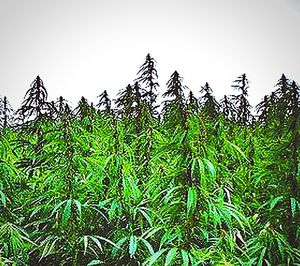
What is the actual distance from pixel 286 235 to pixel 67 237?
0.86 meters

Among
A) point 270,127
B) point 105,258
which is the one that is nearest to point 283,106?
point 270,127

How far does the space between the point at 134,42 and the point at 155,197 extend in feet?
8.06

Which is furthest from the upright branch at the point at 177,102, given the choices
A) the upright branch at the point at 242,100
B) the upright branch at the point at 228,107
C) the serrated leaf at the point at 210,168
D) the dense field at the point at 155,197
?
the upright branch at the point at 242,100

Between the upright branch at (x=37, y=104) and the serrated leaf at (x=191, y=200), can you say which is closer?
the serrated leaf at (x=191, y=200)

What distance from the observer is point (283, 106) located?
1677 millimetres

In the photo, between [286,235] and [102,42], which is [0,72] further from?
[286,235]

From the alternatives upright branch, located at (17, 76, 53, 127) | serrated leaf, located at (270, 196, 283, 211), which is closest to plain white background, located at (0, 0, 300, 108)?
upright branch, located at (17, 76, 53, 127)

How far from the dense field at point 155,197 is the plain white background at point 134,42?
82 cm

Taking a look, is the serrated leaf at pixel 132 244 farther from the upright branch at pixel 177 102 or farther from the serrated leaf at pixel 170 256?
the upright branch at pixel 177 102

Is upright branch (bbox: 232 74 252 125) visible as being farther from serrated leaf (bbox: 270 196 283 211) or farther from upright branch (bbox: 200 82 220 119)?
serrated leaf (bbox: 270 196 283 211)

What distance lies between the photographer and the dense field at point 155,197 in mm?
1386

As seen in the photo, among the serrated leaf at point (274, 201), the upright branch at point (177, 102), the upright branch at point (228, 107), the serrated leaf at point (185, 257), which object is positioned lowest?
the serrated leaf at point (185, 257)

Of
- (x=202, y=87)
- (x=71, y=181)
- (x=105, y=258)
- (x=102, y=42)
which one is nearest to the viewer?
(x=71, y=181)

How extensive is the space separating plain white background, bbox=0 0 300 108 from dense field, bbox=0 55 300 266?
2.70ft
